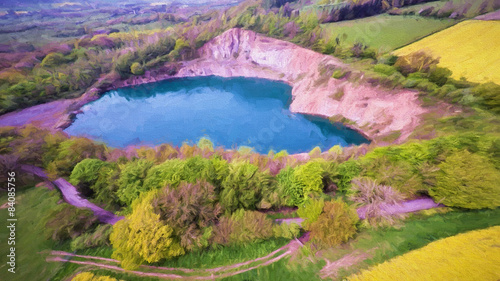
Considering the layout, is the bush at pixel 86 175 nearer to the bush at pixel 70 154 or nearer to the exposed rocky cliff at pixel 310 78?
the bush at pixel 70 154

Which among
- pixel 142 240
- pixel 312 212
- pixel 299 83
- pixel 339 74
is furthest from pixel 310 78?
pixel 142 240

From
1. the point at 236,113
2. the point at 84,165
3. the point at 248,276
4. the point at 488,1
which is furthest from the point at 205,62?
the point at 488,1

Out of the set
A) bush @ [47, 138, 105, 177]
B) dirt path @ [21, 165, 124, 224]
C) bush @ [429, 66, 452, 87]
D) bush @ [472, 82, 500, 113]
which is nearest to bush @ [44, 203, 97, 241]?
dirt path @ [21, 165, 124, 224]

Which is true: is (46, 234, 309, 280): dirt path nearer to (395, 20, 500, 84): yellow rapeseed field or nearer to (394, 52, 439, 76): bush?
(394, 52, 439, 76): bush

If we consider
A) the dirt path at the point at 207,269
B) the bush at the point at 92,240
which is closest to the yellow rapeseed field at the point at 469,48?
the dirt path at the point at 207,269

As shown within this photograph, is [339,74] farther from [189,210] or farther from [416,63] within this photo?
[189,210]

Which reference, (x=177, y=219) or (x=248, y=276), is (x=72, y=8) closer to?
(x=177, y=219)
